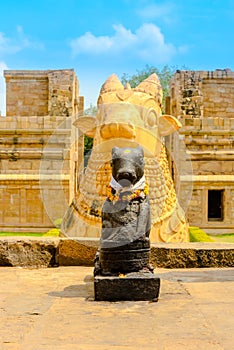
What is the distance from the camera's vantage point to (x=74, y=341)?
2445mm

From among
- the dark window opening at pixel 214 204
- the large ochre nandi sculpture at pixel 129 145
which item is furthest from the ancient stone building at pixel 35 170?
the large ochre nandi sculpture at pixel 129 145

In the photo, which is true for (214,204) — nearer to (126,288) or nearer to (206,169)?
(206,169)

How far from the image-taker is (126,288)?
11.2 ft

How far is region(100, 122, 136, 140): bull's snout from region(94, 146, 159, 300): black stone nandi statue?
224cm

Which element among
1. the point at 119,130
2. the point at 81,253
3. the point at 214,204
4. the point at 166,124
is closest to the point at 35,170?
the point at 214,204

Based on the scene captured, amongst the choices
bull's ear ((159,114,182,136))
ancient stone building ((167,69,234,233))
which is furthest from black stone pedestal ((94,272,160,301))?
ancient stone building ((167,69,234,233))

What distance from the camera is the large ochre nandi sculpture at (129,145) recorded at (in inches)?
239

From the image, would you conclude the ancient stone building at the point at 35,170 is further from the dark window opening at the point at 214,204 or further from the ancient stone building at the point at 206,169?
the dark window opening at the point at 214,204

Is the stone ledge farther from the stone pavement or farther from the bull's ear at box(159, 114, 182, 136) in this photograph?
the bull's ear at box(159, 114, 182, 136)

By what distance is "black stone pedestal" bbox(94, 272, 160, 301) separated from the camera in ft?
11.1

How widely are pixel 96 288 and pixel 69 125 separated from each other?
10.4 meters

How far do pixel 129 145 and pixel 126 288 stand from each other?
2.91 m

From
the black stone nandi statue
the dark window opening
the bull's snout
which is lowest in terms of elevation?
the dark window opening

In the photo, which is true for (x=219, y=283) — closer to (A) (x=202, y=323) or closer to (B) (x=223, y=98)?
(A) (x=202, y=323)
